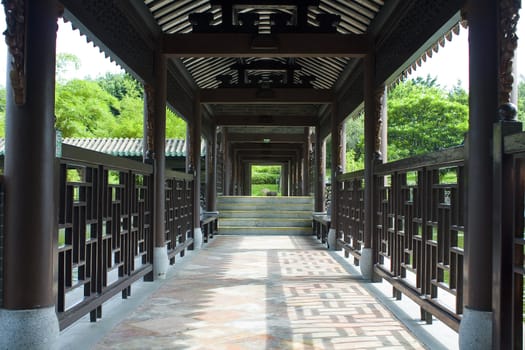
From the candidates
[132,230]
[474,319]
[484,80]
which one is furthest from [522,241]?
[132,230]

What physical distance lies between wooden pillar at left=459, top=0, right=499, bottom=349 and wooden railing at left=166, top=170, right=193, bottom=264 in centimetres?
442

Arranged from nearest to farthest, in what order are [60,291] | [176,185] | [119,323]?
[60,291] < [119,323] < [176,185]

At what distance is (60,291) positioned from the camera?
3.35 metres

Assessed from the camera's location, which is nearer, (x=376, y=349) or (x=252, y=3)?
(x=376, y=349)

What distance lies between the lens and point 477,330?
299 cm

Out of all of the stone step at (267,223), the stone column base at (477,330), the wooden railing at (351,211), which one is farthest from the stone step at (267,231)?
the stone column base at (477,330)

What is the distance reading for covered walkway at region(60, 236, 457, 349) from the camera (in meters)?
3.59

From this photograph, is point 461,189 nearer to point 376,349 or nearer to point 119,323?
point 376,349

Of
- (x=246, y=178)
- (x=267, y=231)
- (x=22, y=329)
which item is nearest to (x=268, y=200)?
(x=267, y=231)

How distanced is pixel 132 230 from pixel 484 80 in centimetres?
356

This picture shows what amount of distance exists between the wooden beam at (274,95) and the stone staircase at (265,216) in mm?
4381

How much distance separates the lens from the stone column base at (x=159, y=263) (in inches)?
244

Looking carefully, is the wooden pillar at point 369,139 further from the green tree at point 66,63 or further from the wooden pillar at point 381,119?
the green tree at point 66,63

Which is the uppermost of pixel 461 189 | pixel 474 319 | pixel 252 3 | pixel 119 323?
pixel 252 3
